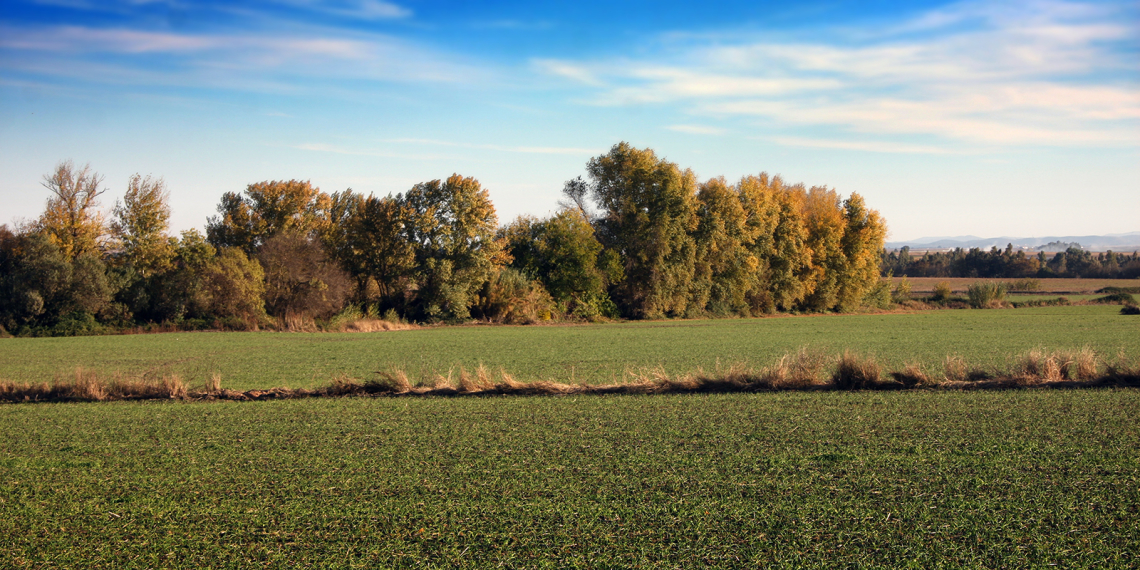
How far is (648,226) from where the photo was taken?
53688 millimetres

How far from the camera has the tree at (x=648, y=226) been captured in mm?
53062

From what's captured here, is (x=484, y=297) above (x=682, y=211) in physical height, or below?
below

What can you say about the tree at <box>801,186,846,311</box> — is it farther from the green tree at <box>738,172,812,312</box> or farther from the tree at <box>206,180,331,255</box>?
the tree at <box>206,180,331,255</box>

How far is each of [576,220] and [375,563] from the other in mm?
46818

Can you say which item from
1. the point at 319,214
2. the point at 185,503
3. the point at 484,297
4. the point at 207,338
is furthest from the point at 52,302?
the point at 185,503

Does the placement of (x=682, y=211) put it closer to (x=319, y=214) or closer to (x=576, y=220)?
(x=576, y=220)

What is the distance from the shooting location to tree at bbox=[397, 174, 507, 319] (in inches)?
1795

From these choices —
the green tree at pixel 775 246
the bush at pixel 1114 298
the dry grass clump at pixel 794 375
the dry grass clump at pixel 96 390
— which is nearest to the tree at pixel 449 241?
the green tree at pixel 775 246

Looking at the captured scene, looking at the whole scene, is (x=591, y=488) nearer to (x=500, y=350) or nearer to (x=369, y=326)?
(x=500, y=350)

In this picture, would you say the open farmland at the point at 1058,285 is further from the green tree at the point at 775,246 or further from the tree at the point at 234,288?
the tree at the point at 234,288

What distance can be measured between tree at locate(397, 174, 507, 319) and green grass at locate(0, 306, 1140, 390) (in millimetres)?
7771

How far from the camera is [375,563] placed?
231 inches

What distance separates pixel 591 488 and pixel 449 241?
39.2m

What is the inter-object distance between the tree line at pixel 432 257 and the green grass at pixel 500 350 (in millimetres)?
5495
